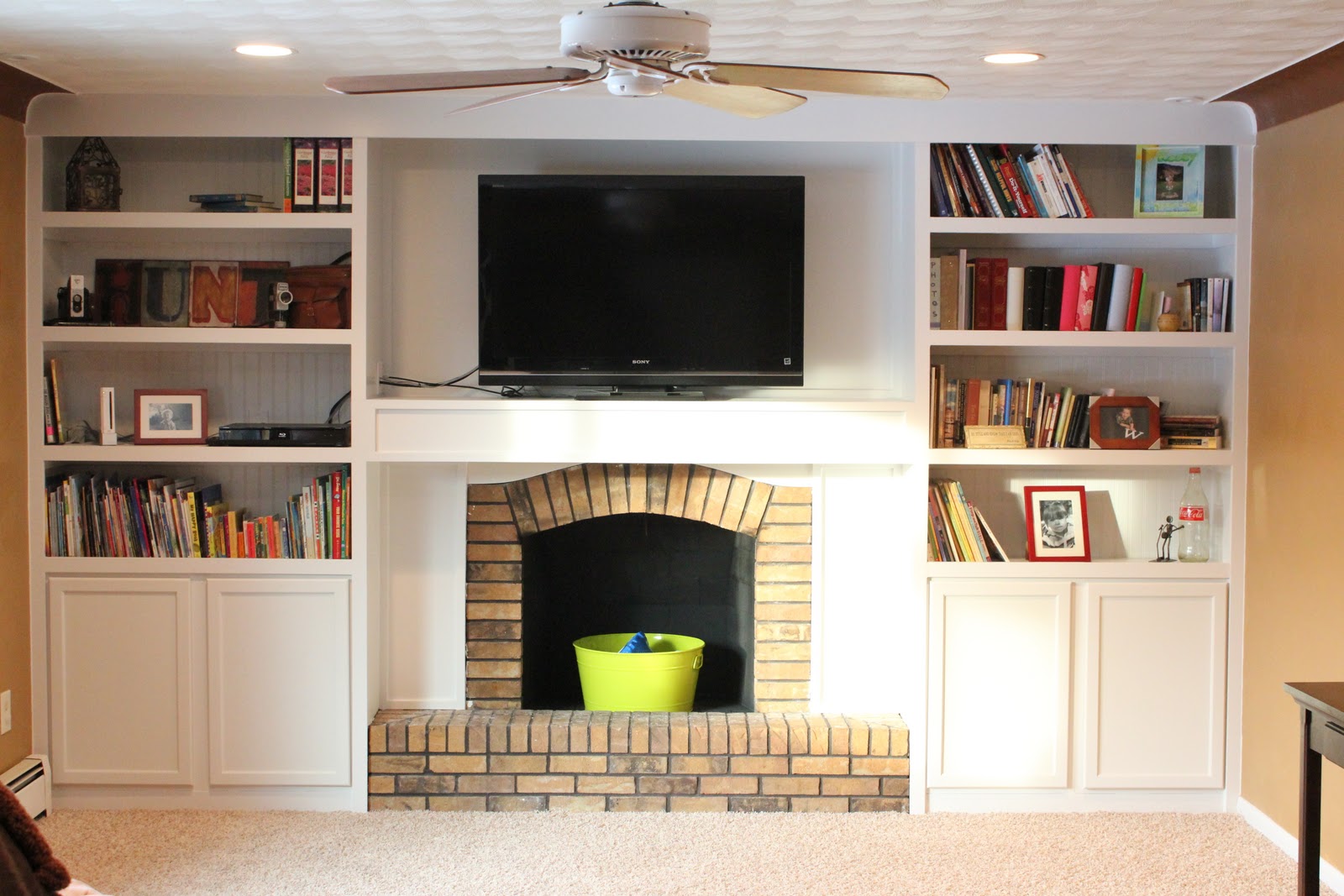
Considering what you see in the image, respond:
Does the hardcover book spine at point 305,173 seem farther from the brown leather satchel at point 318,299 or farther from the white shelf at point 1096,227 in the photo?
the white shelf at point 1096,227

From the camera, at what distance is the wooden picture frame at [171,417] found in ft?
12.5

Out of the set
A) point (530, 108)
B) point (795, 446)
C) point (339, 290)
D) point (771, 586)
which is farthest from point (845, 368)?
point (339, 290)

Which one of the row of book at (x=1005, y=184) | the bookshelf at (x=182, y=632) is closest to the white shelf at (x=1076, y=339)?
the row of book at (x=1005, y=184)

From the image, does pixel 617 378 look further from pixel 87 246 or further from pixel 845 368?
pixel 87 246

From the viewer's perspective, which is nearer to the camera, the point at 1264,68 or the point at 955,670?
the point at 1264,68

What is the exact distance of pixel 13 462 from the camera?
366 centimetres

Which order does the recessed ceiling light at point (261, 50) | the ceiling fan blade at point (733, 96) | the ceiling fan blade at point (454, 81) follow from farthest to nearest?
the recessed ceiling light at point (261, 50) → the ceiling fan blade at point (733, 96) → the ceiling fan blade at point (454, 81)

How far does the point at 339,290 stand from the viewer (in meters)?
3.84

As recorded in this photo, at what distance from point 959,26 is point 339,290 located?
2024 mm

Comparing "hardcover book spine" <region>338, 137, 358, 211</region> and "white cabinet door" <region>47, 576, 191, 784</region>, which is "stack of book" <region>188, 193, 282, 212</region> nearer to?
"hardcover book spine" <region>338, 137, 358, 211</region>

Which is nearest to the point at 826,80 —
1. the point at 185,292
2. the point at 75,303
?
the point at 185,292

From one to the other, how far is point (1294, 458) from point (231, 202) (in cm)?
321

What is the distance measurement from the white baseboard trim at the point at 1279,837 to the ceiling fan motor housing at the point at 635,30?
278 cm

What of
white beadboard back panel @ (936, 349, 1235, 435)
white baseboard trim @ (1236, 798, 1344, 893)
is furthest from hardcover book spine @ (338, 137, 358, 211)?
white baseboard trim @ (1236, 798, 1344, 893)
